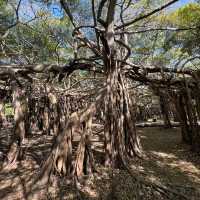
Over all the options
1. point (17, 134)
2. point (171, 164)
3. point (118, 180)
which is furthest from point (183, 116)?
point (17, 134)

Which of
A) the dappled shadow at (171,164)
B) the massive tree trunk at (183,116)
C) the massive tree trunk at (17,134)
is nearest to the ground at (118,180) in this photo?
the dappled shadow at (171,164)

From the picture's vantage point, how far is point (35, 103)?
11055 millimetres

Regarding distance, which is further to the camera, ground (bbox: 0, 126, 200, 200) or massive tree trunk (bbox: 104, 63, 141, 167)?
massive tree trunk (bbox: 104, 63, 141, 167)

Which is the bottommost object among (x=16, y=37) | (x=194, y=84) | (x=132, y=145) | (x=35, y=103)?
(x=132, y=145)

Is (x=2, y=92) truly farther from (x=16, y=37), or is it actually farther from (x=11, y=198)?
(x=11, y=198)

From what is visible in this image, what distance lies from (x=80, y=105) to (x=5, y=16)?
14.6ft

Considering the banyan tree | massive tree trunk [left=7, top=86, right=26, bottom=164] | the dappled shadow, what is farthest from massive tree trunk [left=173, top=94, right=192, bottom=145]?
massive tree trunk [left=7, top=86, right=26, bottom=164]

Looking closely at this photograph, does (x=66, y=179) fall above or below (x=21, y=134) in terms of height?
below

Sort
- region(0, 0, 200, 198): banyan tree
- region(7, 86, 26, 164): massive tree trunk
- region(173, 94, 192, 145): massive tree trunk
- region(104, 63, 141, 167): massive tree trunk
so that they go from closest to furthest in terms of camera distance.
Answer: region(0, 0, 200, 198): banyan tree
region(104, 63, 141, 167): massive tree trunk
region(7, 86, 26, 164): massive tree trunk
region(173, 94, 192, 145): massive tree trunk

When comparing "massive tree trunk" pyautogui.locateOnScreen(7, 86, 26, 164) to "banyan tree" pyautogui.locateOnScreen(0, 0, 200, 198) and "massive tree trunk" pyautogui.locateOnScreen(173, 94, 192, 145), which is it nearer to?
"banyan tree" pyautogui.locateOnScreen(0, 0, 200, 198)

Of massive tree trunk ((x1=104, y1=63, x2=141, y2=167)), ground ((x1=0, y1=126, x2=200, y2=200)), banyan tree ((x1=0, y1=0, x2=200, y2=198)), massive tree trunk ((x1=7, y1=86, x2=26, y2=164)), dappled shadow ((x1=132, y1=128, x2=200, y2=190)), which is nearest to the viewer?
ground ((x1=0, y1=126, x2=200, y2=200))

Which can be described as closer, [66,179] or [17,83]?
[66,179]

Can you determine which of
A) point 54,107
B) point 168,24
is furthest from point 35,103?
point 168,24

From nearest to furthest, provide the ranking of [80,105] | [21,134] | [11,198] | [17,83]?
1. [11,198]
2. [21,134]
3. [17,83]
4. [80,105]
